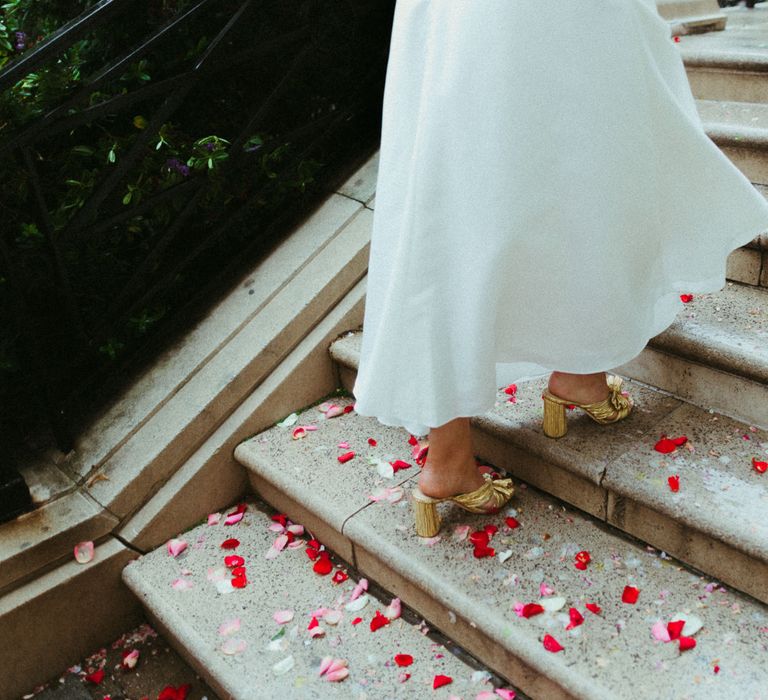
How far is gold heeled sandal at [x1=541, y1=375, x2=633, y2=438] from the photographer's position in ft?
7.12

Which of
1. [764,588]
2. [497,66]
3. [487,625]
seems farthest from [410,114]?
[764,588]

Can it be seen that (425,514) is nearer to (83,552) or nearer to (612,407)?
(612,407)

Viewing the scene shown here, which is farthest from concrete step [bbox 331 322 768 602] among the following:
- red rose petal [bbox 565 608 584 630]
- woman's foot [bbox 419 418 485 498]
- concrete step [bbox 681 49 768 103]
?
concrete step [bbox 681 49 768 103]

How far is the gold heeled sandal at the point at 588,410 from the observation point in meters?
2.17

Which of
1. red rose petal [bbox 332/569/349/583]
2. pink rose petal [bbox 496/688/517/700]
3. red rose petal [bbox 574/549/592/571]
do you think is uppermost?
red rose petal [bbox 574/549/592/571]

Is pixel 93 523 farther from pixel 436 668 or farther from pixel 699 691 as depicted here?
pixel 699 691

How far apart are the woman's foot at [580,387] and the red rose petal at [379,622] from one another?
802 millimetres

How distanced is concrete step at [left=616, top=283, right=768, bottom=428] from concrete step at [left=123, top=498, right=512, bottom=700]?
103 centimetres

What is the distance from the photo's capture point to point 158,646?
2.52 meters

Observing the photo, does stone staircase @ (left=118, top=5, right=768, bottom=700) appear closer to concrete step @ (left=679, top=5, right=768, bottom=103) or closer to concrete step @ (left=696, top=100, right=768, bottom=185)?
concrete step @ (left=696, top=100, right=768, bottom=185)

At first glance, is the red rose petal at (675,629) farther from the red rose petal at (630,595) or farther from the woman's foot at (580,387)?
the woman's foot at (580,387)

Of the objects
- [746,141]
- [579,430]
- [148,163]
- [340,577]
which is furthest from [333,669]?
[746,141]

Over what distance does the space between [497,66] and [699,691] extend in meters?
A: 1.41

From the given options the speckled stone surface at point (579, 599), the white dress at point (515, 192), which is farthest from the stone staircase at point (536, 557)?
the white dress at point (515, 192)
